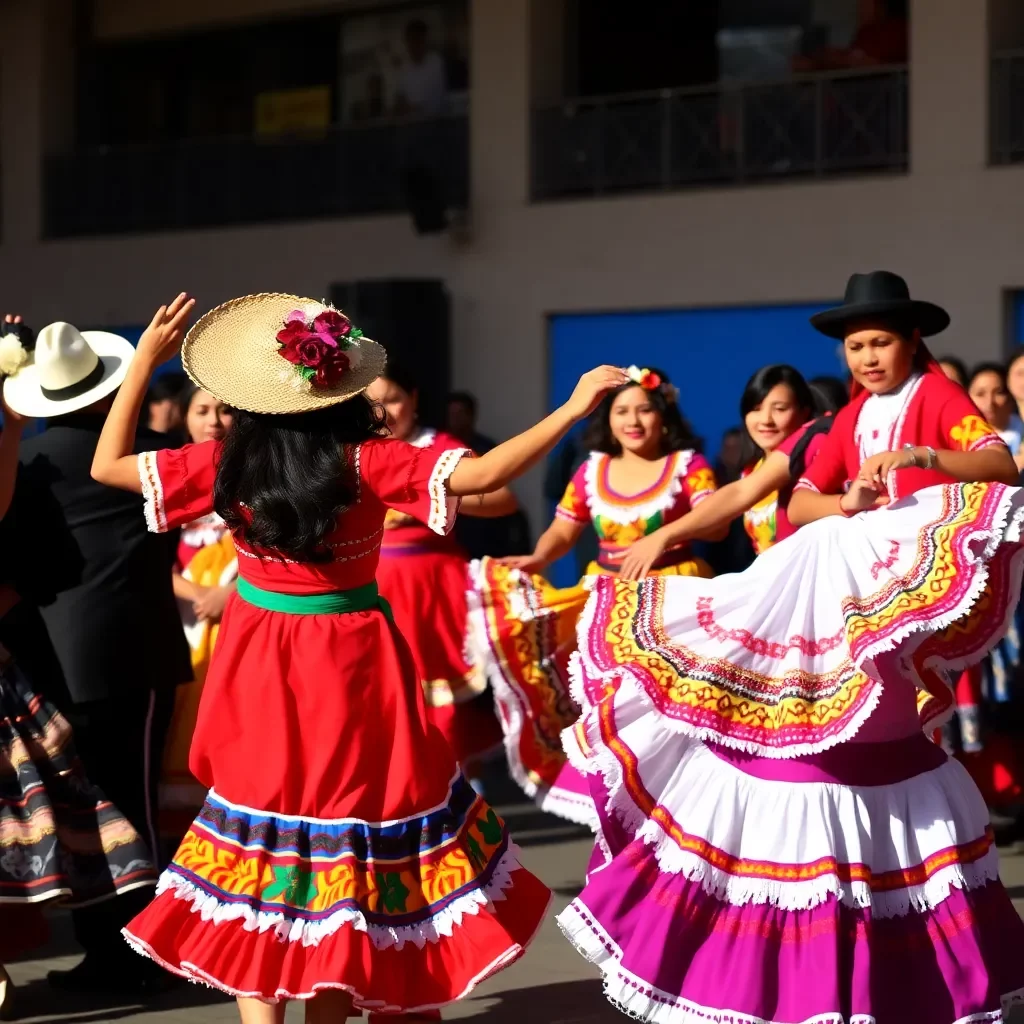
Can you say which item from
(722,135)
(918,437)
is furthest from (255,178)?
(918,437)

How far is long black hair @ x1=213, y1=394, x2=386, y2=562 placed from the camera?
4.07 meters

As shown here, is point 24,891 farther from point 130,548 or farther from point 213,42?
point 213,42

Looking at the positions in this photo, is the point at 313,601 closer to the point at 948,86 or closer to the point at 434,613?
the point at 434,613

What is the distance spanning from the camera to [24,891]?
195 inches

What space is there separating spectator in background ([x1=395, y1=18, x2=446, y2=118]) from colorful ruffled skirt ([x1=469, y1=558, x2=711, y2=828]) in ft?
29.9

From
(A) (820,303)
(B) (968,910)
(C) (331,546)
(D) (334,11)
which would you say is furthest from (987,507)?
(D) (334,11)

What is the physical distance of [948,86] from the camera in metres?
12.1

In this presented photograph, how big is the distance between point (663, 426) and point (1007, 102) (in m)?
6.05

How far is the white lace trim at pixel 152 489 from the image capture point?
418 cm

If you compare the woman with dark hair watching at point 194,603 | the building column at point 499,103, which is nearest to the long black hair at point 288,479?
the woman with dark hair watching at point 194,603

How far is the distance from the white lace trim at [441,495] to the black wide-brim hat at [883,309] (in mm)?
1272

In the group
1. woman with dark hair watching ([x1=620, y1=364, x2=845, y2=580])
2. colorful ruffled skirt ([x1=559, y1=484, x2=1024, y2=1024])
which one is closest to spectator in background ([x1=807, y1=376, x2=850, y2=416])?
woman with dark hair watching ([x1=620, y1=364, x2=845, y2=580])

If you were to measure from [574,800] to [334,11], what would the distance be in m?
11.0

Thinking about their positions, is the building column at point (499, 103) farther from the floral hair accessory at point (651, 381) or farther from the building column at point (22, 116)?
the floral hair accessory at point (651, 381)
